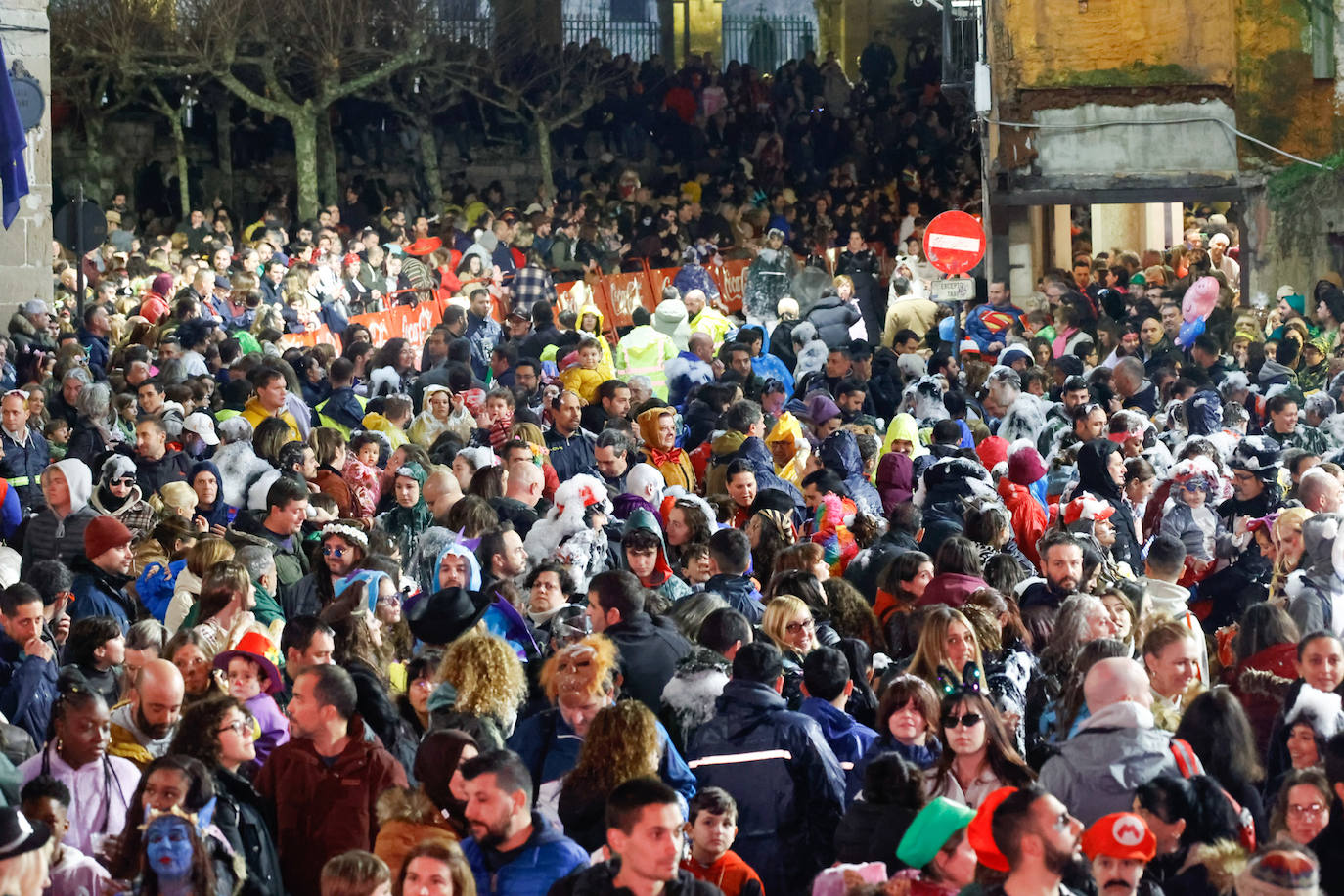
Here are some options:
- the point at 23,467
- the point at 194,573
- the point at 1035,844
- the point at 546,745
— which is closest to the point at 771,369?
the point at 23,467

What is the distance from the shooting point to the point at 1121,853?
6.15m

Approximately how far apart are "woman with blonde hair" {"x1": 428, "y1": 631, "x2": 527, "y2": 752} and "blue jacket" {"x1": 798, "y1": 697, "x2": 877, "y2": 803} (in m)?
1.03

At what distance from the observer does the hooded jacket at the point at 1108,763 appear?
7.06 m

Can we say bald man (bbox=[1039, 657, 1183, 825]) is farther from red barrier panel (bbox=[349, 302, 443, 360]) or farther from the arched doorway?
the arched doorway

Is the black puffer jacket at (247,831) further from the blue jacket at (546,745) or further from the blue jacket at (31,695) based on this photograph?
the blue jacket at (31,695)

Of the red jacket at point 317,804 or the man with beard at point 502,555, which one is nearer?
the red jacket at point 317,804

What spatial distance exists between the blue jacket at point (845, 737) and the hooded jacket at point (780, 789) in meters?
0.27

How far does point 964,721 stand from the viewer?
728cm

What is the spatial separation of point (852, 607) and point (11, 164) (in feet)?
19.7

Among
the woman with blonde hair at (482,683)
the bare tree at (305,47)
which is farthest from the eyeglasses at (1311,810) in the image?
the bare tree at (305,47)

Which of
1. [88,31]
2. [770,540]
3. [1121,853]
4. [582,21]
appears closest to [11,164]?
[770,540]

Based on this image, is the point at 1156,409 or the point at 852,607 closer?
the point at 852,607

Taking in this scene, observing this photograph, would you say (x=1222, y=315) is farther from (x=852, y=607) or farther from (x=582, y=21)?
(x=582, y=21)

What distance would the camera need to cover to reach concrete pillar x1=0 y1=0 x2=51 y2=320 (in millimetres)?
22094
